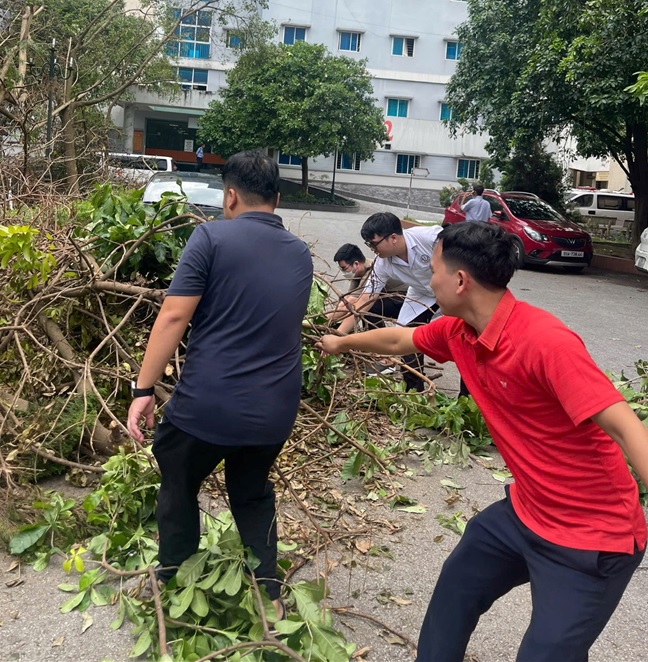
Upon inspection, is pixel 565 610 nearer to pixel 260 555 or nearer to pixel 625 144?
pixel 260 555

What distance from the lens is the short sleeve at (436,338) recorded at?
2541 millimetres

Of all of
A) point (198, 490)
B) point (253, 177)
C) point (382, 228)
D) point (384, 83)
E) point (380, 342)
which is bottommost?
point (198, 490)

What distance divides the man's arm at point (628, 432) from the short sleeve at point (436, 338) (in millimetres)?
704

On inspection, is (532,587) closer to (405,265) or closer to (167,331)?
(167,331)

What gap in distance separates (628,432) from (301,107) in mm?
30042

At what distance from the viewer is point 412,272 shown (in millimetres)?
5523

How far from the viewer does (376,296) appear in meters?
4.99

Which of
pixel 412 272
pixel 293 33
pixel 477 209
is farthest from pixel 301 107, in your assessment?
pixel 412 272

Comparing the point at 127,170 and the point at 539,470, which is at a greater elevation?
the point at 127,170

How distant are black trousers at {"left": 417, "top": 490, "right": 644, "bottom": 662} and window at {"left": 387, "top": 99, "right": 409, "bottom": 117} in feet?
144

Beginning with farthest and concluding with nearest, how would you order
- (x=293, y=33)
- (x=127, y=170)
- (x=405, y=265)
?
(x=293, y=33) < (x=127, y=170) < (x=405, y=265)

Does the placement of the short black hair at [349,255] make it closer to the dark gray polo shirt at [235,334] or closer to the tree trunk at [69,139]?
the dark gray polo shirt at [235,334]

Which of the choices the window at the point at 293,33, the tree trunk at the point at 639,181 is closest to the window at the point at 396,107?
the window at the point at 293,33

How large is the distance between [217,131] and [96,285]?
2998cm
